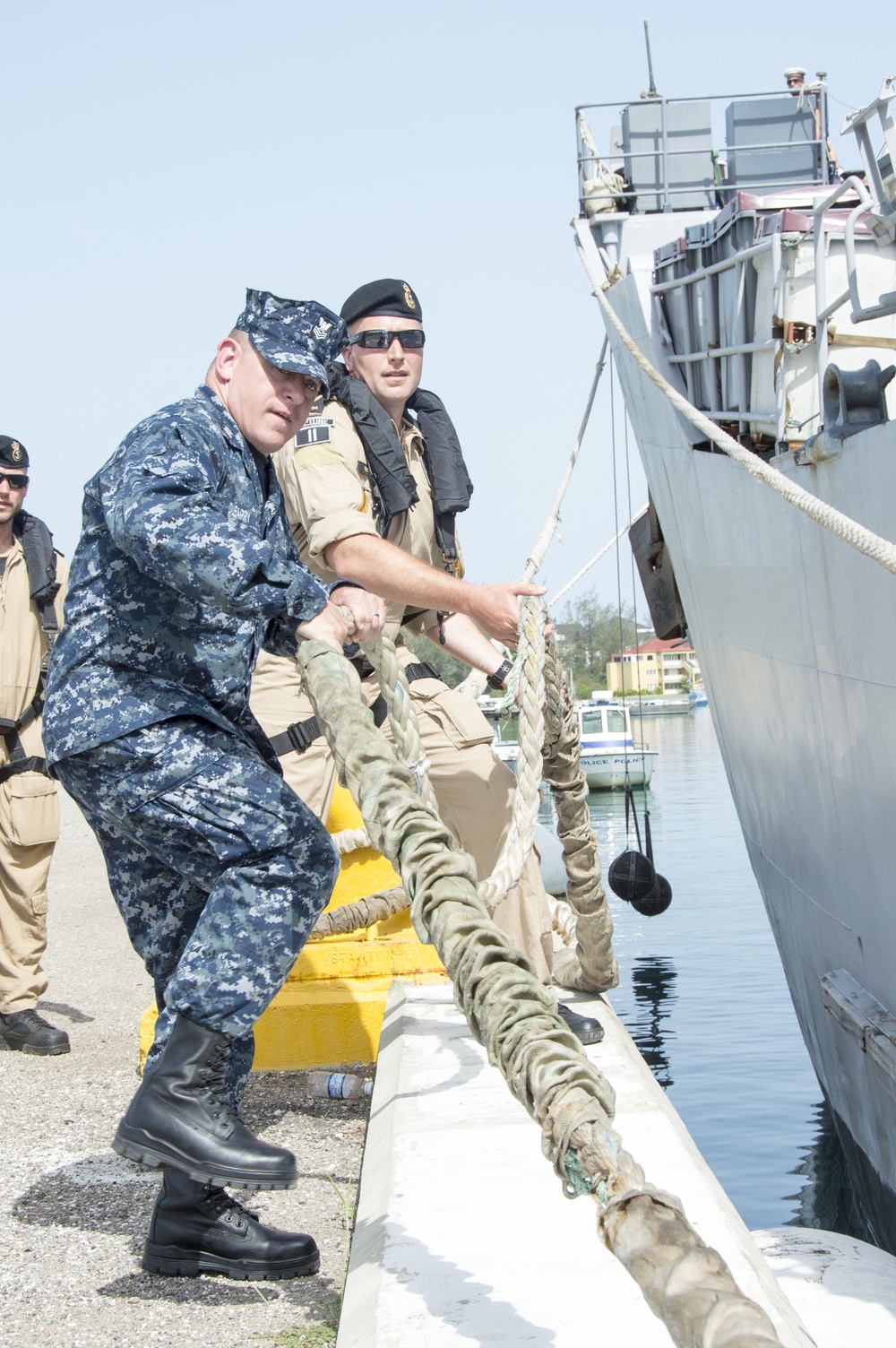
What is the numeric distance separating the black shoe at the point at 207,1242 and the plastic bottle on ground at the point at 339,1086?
4.86ft

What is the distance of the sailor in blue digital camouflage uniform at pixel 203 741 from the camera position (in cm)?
285

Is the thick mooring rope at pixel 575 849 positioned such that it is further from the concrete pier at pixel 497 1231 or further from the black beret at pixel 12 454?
the black beret at pixel 12 454

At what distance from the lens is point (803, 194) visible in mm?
6777

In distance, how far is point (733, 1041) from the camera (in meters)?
9.98

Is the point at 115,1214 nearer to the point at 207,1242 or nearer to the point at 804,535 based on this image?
the point at 207,1242

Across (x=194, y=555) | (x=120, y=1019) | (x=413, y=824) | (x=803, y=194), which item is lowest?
(x=120, y=1019)

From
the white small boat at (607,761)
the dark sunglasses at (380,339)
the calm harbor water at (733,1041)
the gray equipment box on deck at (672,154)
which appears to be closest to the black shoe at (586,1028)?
the dark sunglasses at (380,339)

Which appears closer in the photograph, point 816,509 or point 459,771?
point 816,509

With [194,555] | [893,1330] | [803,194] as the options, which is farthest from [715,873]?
[194,555]

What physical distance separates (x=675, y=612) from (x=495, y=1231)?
8382 mm

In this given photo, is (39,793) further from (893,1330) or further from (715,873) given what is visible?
(715,873)

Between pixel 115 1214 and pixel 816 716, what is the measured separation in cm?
371

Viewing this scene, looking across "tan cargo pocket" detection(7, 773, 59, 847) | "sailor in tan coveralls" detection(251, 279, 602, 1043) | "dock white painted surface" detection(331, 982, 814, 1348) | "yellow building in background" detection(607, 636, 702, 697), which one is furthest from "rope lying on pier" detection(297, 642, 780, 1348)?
"yellow building in background" detection(607, 636, 702, 697)

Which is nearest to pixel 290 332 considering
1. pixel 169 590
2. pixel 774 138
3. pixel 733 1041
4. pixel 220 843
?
pixel 169 590
